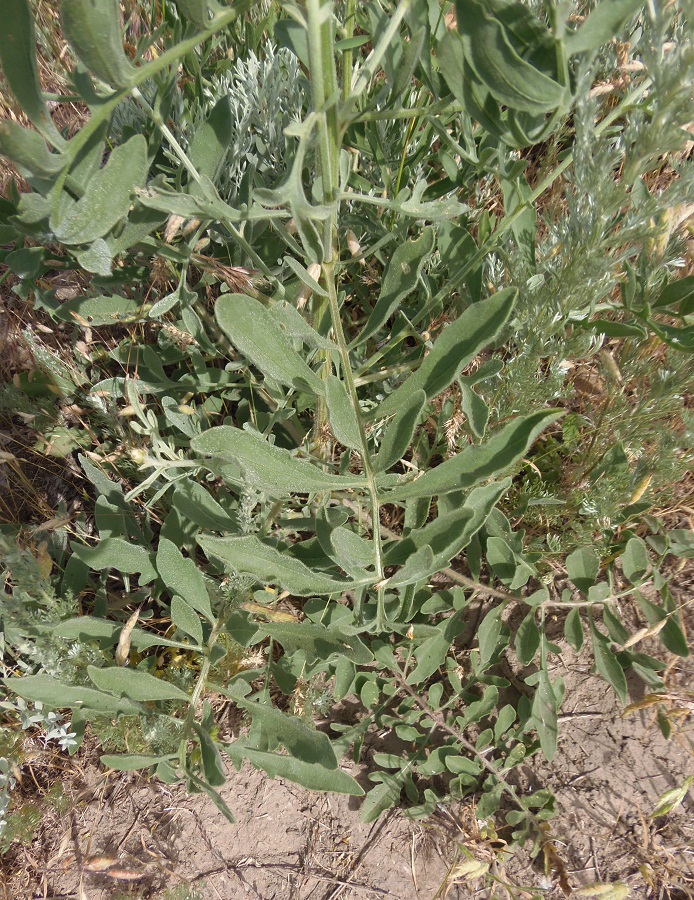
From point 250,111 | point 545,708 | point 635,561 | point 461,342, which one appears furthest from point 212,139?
point 545,708

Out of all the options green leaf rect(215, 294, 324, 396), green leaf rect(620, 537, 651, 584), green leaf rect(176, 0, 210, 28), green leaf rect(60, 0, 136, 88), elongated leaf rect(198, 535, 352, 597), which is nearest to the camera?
green leaf rect(60, 0, 136, 88)

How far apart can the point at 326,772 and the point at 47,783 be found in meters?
1.13

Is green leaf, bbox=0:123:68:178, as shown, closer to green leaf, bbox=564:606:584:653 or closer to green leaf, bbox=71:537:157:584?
green leaf, bbox=71:537:157:584

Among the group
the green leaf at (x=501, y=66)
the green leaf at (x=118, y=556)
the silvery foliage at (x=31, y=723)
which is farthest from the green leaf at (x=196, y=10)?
the silvery foliage at (x=31, y=723)

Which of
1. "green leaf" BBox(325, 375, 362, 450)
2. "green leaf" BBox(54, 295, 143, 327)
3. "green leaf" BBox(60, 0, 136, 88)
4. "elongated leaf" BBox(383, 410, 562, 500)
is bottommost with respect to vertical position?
"elongated leaf" BBox(383, 410, 562, 500)

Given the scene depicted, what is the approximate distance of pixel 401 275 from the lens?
52.2 inches

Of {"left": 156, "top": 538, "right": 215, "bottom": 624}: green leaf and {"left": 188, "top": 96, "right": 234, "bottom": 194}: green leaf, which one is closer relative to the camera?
{"left": 188, "top": 96, "right": 234, "bottom": 194}: green leaf

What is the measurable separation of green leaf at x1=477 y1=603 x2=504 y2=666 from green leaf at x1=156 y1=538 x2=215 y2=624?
2.17 feet

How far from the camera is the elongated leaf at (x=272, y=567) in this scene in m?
1.22

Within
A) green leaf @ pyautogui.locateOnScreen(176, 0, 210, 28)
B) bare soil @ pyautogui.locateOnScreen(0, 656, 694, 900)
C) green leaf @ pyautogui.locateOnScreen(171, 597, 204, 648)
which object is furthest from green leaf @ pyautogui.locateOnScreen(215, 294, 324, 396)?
bare soil @ pyautogui.locateOnScreen(0, 656, 694, 900)

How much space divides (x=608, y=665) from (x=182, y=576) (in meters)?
1.02

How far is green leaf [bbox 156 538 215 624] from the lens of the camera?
1.48m

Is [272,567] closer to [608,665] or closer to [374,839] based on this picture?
[608,665]

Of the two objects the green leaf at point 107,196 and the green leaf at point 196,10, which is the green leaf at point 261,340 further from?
the green leaf at point 196,10
